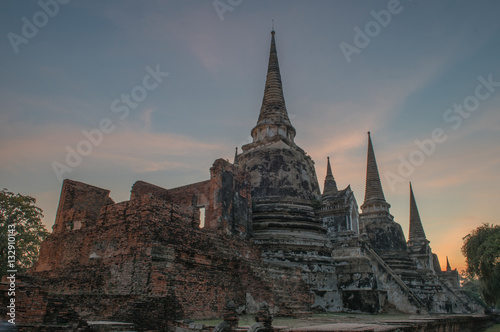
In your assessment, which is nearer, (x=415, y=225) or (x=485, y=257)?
(x=485, y=257)

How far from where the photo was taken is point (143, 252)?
11227 mm

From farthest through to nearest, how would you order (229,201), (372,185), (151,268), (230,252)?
(372,185), (229,201), (230,252), (151,268)

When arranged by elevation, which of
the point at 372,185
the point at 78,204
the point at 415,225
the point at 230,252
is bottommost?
the point at 230,252

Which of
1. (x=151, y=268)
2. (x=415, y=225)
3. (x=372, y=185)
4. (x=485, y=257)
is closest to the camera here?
(x=151, y=268)

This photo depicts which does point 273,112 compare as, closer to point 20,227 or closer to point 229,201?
point 229,201

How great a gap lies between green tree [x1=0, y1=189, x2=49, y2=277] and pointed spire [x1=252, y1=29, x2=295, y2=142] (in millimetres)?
15349

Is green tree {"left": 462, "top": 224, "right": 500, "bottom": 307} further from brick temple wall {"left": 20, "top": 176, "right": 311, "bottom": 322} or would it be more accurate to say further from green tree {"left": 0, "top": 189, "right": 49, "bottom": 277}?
green tree {"left": 0, "top": 189, "right": 49, "bottom": 277}

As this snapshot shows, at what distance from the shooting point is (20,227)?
24438 millimetres

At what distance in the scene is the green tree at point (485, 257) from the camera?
72.7 ft

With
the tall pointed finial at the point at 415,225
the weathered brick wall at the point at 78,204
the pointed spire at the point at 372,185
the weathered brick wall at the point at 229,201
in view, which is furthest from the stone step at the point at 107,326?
the tall pointed finial at the point at 415,225

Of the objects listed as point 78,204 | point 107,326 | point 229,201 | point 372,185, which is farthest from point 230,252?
point 372,185

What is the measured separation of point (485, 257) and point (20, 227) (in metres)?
28.3

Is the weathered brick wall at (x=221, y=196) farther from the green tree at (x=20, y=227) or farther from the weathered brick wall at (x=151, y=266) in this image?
the green tree at (x=20, y=227)

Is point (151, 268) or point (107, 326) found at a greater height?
point (151, 268)
